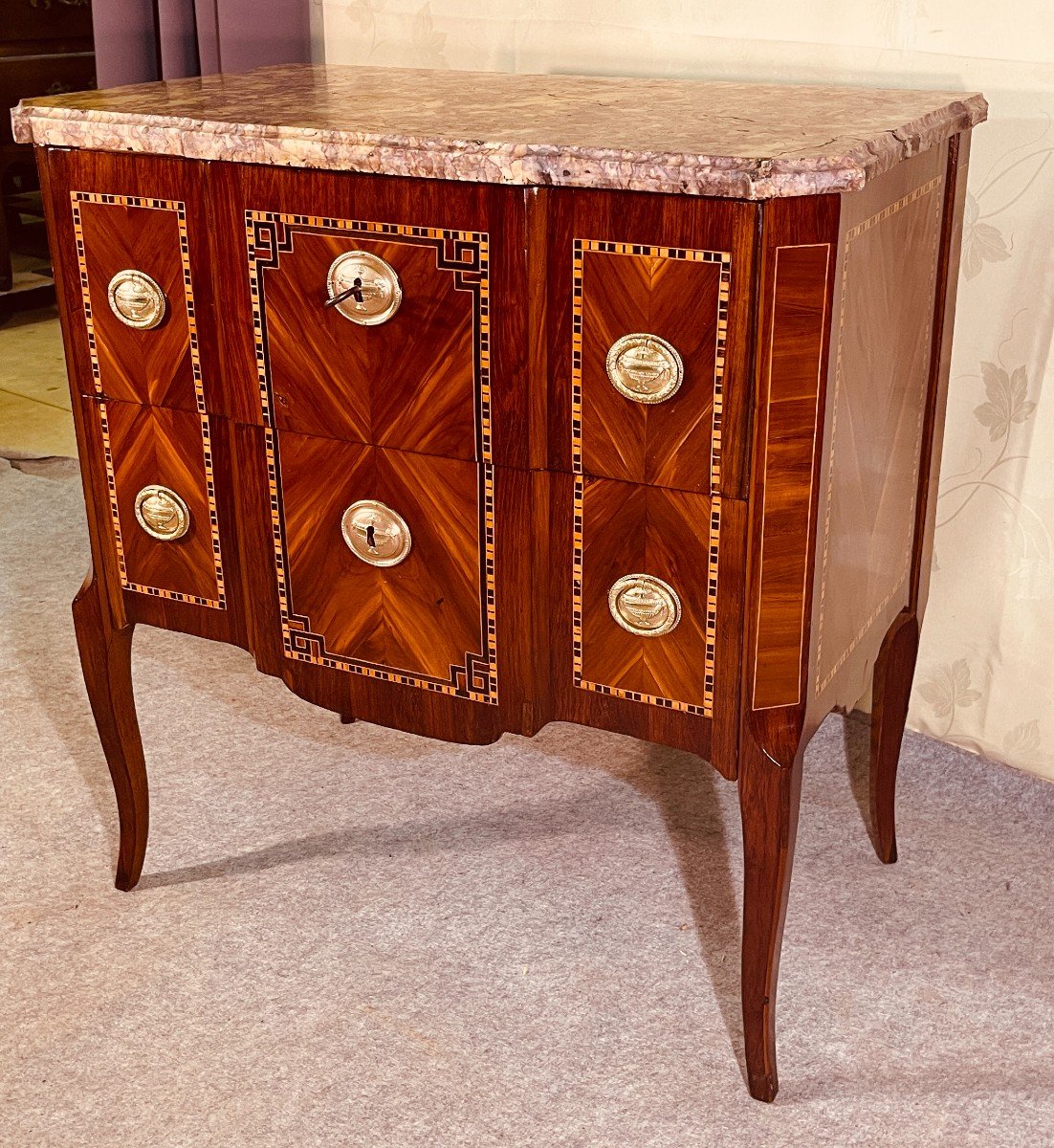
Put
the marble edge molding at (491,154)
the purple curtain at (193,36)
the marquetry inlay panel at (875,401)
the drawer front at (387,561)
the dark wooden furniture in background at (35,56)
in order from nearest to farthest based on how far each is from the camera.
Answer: the marble edge molding at (491,154)
the marquetry inlay panel at (875,401)
the drawer front at (387,561)
the purple curtain at (193,36)
the dark wooden furniture in background at (35,56)

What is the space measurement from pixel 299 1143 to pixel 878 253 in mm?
911

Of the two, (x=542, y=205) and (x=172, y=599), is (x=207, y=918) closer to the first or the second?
(x=172, y=599)

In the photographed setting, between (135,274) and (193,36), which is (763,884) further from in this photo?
(193,36)

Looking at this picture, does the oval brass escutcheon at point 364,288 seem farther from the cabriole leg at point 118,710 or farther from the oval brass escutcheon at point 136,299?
the cabriole leg at point 118,710

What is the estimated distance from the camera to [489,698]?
126cm

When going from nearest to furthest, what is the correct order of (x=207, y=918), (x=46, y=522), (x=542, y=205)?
(x=542, y=205)
(x=207, y=918)
(x=46, y=522)

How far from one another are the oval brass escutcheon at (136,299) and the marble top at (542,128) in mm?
117

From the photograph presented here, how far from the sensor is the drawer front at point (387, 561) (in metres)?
1.21

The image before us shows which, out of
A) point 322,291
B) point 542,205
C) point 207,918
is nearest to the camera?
point 542,205

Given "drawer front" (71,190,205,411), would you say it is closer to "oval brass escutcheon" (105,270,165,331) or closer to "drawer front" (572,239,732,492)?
"oval brass escutcheon" (105,270,165,331)

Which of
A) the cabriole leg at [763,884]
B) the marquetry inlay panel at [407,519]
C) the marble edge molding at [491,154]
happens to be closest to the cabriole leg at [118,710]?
the marquetry inlay panel at [407,519]

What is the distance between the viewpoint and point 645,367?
1.07 meters

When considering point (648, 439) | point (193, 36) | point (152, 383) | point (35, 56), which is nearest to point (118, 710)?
point (152, 383)

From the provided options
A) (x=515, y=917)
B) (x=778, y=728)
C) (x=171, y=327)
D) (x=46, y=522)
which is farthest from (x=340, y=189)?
(x=46, y=522)
